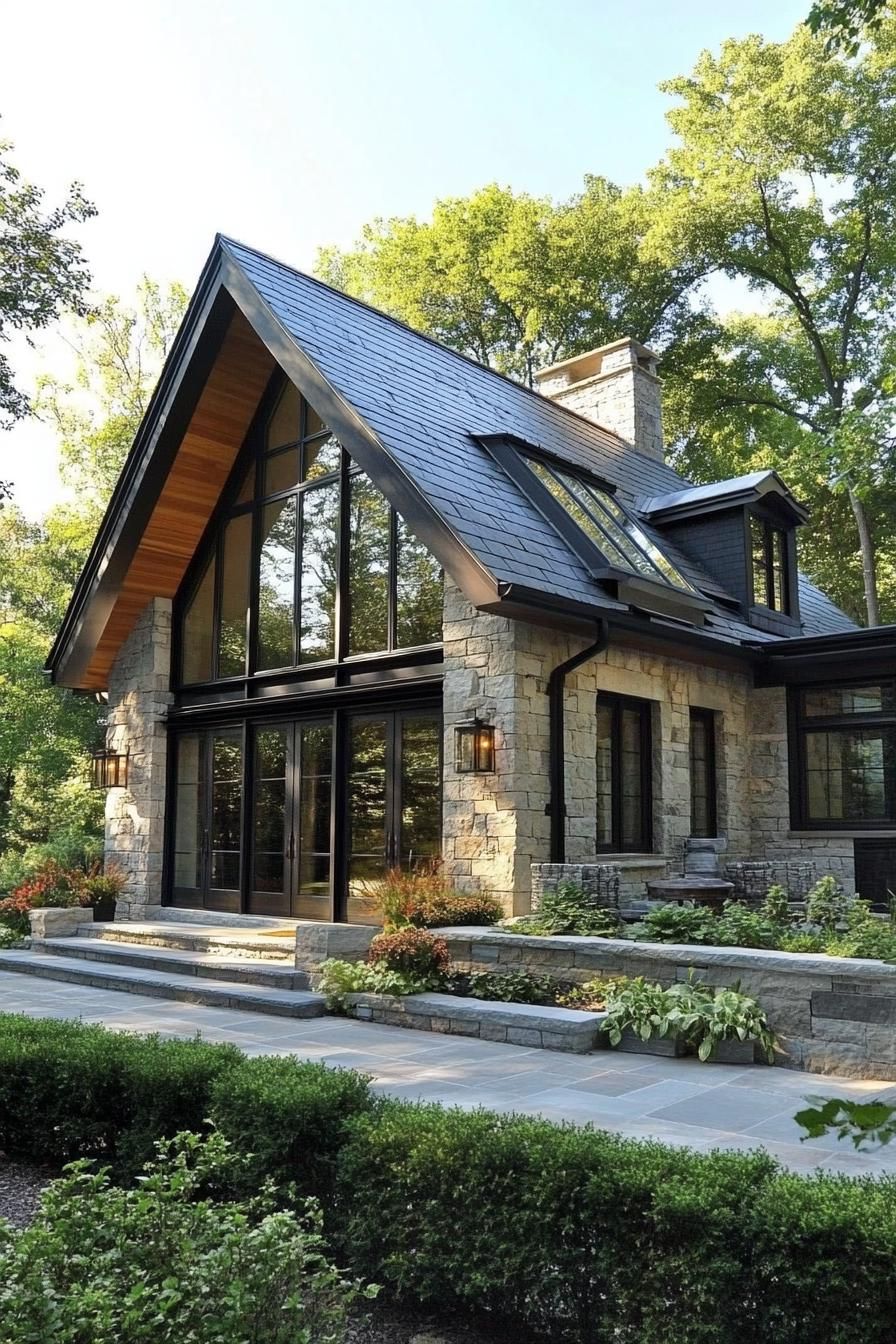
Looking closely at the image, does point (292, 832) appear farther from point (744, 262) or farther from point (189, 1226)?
point (744, 262)

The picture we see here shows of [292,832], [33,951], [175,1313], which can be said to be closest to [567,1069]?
[175,1313]

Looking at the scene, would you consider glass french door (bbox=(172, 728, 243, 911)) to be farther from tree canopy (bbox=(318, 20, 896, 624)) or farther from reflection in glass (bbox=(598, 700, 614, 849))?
tree canopy (bbox=(318, 20, 896, 624))

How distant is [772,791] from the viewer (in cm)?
1219

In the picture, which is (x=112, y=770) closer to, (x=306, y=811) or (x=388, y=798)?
(x=306, y=811)

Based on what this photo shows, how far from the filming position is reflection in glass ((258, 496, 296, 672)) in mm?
12000

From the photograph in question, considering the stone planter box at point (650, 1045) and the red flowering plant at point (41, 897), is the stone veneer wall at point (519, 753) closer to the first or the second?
the stone planter box at point (650, 1045)

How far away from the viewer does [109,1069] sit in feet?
14.0

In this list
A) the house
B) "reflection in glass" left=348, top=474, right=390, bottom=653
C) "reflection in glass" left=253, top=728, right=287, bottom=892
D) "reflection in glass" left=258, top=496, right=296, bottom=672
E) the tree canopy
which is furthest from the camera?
the tree canopy

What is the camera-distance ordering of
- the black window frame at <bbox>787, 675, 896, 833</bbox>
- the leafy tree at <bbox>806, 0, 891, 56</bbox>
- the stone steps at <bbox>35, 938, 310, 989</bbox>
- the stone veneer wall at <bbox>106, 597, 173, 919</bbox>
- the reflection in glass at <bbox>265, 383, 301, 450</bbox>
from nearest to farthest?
the leafy tree at <bbox>806, 0, 891, 56</bbox>
the stone steps at <bbox>35, 938, 310, 989</bbox>
the black window frame at <bbox>787, 675, 896, 833</bbox>
the reflection in glass at <bbox>265, 383, 301, 450</bbox>
the stone veneer wall at <bbox>106, 597, 173, 919</bbox>

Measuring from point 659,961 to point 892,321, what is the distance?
2020cm

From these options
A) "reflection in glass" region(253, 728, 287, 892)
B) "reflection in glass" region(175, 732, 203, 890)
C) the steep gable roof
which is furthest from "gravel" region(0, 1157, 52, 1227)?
"reflection in glass" region(175, 732, 203, 890)

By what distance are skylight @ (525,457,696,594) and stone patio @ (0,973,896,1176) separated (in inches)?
196

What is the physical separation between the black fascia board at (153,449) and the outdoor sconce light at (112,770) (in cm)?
128

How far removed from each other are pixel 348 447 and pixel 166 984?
16.3ft
